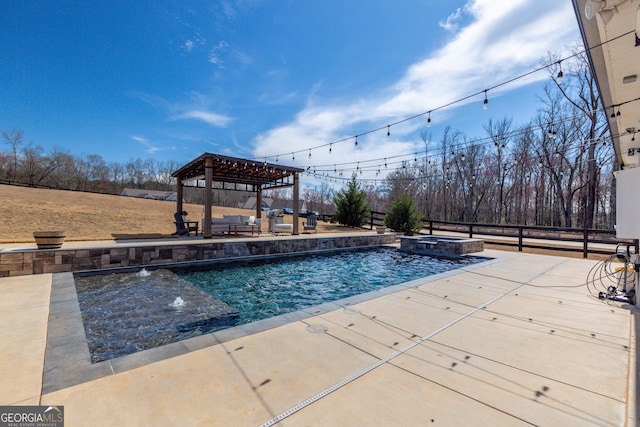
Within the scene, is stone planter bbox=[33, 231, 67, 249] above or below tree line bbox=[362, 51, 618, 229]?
below

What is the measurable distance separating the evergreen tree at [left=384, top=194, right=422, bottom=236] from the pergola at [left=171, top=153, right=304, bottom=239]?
5129mm

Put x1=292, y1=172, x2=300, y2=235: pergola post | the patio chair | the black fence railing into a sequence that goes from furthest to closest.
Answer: the patio chair < x1=292, y1=172, x2=300, y2=235: pergola post < the black fence railing

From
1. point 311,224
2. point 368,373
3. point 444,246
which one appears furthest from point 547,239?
point 368,373

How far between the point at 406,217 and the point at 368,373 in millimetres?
12087

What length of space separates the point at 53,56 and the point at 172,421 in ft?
54.9

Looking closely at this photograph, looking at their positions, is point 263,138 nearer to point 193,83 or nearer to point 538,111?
point 193,83

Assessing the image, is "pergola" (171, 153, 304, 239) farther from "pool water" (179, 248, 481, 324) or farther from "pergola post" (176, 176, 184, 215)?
"pool water" (179, 248, 481, 324)

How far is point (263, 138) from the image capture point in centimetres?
1742

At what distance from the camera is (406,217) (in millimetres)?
13398

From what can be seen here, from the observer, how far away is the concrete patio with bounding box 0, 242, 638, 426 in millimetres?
1561

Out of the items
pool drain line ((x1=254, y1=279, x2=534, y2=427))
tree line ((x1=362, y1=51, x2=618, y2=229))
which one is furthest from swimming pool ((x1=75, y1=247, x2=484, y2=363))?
tree line ((x1=362, y1=51, x2=618, y2=229))

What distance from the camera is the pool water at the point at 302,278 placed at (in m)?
4.15

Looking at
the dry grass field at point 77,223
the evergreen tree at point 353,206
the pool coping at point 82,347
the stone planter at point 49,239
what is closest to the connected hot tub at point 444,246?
the evergreen tree at point 353,206

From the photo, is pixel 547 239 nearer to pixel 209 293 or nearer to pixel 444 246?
pixel 444 246
